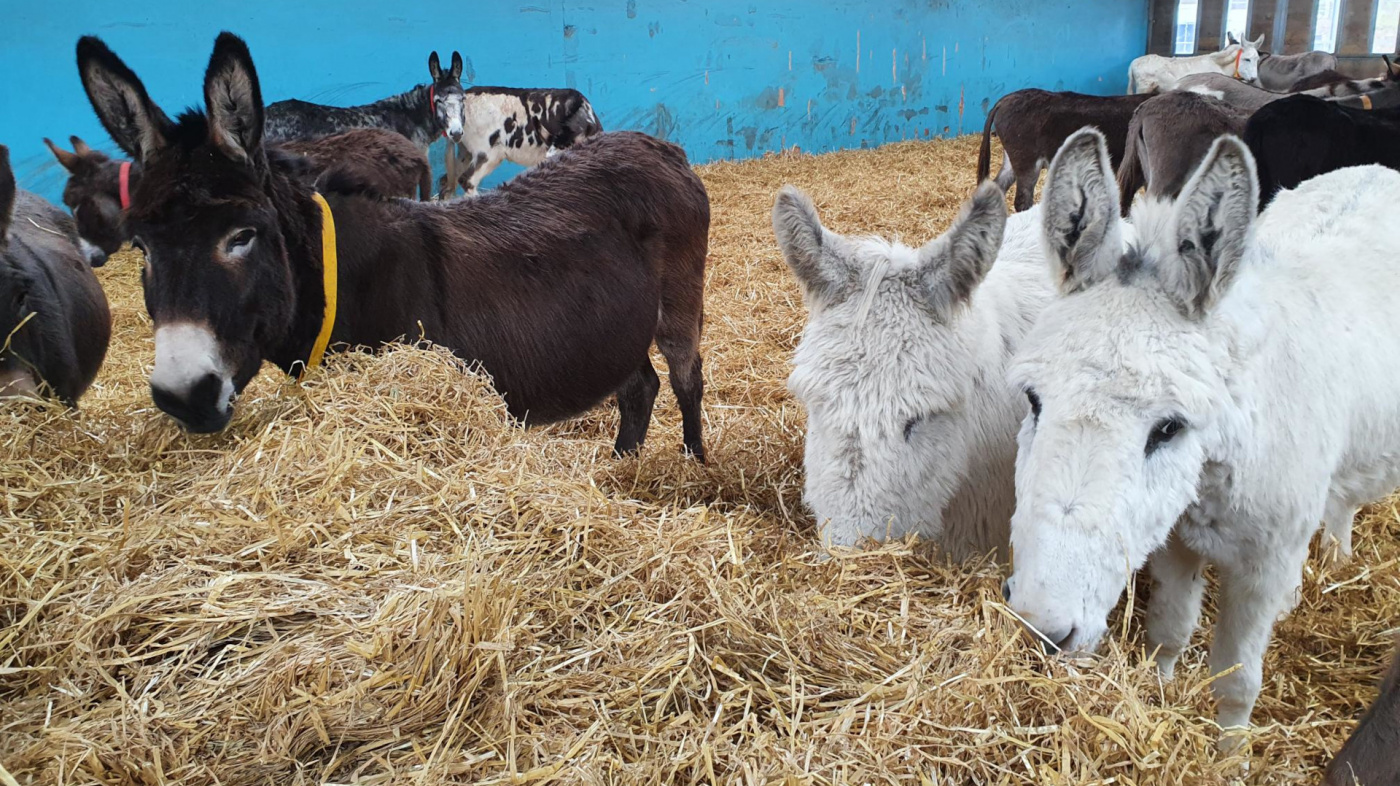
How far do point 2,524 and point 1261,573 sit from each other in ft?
9.91

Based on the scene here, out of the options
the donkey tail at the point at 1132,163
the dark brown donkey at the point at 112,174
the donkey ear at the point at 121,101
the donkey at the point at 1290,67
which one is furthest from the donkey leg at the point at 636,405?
the donkey at the point at 1290,67

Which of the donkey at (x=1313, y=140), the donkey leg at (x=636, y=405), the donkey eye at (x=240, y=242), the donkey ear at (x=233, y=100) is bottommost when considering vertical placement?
the donkey leg at (x=636, y=405)

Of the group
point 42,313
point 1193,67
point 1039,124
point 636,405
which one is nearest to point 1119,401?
point 636,405

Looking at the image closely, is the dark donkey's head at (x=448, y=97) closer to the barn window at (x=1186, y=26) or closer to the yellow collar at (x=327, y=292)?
the yellow collar at (x=327, y=292)

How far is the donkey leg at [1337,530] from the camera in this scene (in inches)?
94.7

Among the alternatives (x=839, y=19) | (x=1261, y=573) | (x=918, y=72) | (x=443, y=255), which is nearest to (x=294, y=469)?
(x=443, y=255)

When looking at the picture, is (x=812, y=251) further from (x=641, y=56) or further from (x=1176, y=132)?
(x=641, y=56)

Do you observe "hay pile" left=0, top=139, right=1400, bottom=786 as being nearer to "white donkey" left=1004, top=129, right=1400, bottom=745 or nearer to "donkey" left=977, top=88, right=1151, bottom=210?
"white donkey" left=1004, top=129, right=1400, bottom=745

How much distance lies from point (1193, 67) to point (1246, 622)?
20.8 metres

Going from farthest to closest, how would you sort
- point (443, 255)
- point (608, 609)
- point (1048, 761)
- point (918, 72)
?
1. point (918, 72)
2. point (443, 255)
3. point (608, 609)
4. point (1048, 761)

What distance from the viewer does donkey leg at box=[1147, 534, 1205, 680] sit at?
2.26 meters

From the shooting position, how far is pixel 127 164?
6844mm

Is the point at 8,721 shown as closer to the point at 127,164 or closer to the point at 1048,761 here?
the point at 1048,761

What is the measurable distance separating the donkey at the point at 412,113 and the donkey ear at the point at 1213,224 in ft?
29.0
